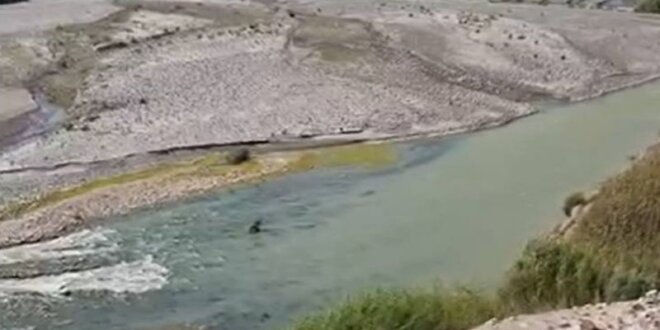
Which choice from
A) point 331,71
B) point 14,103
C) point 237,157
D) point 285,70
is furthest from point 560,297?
point 14,103

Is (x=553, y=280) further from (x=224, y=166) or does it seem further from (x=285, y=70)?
(x=285, y=70)

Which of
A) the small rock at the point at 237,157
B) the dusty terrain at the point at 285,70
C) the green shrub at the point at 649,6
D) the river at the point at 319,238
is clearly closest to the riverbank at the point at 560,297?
the river at the point at 319,238

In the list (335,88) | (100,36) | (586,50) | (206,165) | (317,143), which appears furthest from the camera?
(100,36)

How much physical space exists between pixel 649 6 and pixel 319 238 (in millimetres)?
38449

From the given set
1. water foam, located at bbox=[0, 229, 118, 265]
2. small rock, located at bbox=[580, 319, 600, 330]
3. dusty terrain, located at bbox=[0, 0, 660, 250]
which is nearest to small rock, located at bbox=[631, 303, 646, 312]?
small rock, located at bbox=[580, 319, 600, 330]

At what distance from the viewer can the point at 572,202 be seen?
3250 cm

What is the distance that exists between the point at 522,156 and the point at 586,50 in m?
16.8

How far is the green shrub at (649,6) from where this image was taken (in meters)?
65.3

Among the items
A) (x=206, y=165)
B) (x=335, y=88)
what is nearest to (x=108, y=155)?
(x=206, y=165)

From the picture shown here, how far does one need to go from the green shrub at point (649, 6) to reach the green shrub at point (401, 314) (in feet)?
154

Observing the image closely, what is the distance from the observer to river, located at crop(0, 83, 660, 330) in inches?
1083

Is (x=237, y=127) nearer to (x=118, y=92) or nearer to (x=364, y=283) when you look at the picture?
(x=118, y=92)

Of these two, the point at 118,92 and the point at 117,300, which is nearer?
the point at 117,300

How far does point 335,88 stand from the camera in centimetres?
4831
